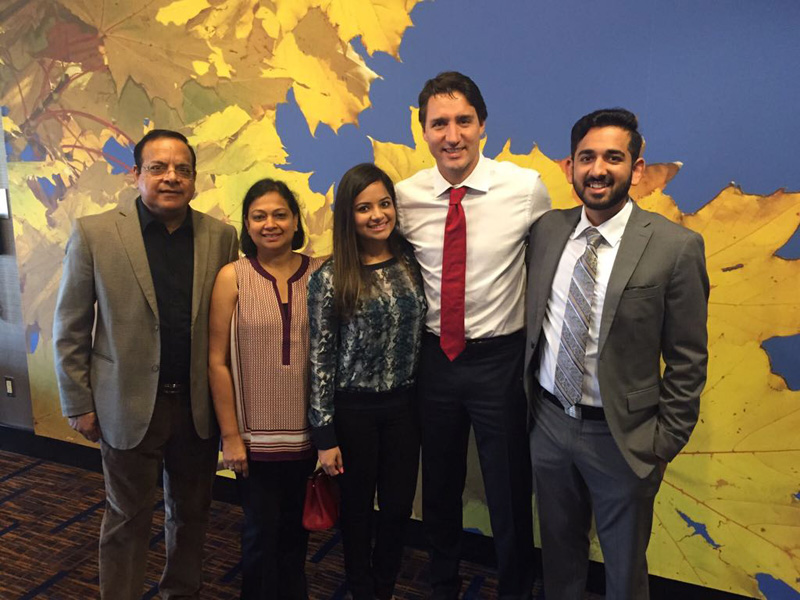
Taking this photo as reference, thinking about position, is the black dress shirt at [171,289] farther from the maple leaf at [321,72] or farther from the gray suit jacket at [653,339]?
the gray suit jacket at [653,339]

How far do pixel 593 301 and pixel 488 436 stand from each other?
601 millimetres

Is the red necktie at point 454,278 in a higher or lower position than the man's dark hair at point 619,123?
lower

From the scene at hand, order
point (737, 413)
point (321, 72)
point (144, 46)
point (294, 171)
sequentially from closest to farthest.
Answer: point (737, 413)
point (321, 72)
point (294, 171)
point (144, 46)

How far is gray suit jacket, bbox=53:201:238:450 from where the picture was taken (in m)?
1.84

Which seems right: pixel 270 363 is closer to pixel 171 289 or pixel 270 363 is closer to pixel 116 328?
pixel 171 289

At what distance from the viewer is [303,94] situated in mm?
2555

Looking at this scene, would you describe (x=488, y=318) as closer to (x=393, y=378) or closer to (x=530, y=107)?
(x=393, y=378)

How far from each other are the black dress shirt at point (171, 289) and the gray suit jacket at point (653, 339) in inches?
52.1

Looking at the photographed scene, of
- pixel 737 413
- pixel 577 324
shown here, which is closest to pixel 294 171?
pixel 577 324

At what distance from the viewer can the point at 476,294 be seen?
1.87 meters

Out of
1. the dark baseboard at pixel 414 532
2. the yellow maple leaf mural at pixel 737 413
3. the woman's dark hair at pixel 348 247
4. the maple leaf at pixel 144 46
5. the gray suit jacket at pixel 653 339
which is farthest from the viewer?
the maple leaf at pixel 144 46

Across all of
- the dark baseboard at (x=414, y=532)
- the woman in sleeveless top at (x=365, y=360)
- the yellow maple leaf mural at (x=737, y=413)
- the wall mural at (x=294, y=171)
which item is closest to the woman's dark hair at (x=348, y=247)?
the woman in sleeveless top at (x=365, y=360)

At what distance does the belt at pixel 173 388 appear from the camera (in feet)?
6.30

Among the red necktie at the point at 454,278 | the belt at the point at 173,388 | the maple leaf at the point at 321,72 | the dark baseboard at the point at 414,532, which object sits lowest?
the dark baseboard at the point at 414,532
